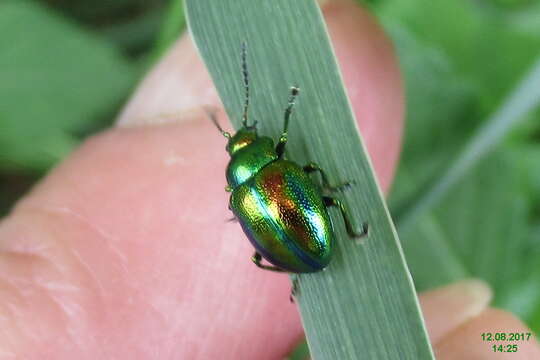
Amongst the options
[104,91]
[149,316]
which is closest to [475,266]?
[149,316]

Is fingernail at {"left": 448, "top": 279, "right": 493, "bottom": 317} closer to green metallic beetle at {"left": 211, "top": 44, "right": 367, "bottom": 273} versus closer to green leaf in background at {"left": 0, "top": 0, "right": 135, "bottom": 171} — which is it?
green metallic beetle at {"left": 211, "top": 44, "right": 367, "bottom": 273}

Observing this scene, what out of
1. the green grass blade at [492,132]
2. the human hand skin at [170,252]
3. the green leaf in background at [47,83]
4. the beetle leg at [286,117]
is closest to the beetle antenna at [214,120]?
the human hand skin at [170,252]

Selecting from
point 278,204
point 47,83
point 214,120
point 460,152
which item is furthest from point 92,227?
point 460,152

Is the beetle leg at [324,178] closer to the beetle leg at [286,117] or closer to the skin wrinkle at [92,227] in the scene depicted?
the beetle leg at [286,117]

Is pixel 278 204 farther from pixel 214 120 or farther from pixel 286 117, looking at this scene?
pixel 214 120

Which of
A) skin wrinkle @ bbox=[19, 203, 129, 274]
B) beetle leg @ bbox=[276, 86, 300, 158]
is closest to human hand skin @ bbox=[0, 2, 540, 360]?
skin wrinkle @ bbox=[19, 203, 129, 274]

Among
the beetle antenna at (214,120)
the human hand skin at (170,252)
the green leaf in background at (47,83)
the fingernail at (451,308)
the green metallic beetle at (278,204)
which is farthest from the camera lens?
the green leaf in background at (47,83)

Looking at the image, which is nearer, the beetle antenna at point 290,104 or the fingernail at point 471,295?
the beetle antenna at point 290,104
